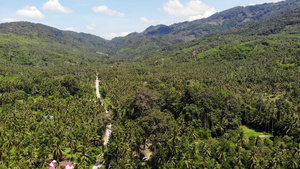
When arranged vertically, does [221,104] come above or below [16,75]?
below

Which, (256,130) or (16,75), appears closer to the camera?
(256,130)

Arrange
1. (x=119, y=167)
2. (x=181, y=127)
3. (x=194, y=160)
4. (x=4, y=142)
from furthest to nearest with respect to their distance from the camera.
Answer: (x=181, y=127) → (x=4, y=142) → (x=119, y=167) → (x=194, y=160)

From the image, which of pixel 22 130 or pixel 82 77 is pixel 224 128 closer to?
pixel 22 130

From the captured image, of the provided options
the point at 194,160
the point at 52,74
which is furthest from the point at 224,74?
the point at 52,74

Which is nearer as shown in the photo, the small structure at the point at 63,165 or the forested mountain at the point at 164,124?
the forested mountain at the point at 164,124

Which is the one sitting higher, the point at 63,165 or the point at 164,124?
the point at 164,124

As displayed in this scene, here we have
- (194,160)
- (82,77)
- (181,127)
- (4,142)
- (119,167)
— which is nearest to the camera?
(194,160)

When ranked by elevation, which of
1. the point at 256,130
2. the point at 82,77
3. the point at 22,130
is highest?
the point at 82,77

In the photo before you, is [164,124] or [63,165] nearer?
[164,124]

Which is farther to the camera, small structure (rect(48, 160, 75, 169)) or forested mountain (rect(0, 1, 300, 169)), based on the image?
small structure (rect(48, 160, 75, 169))

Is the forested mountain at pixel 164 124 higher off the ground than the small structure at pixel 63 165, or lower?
higher

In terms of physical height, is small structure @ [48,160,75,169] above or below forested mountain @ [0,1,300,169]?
below
